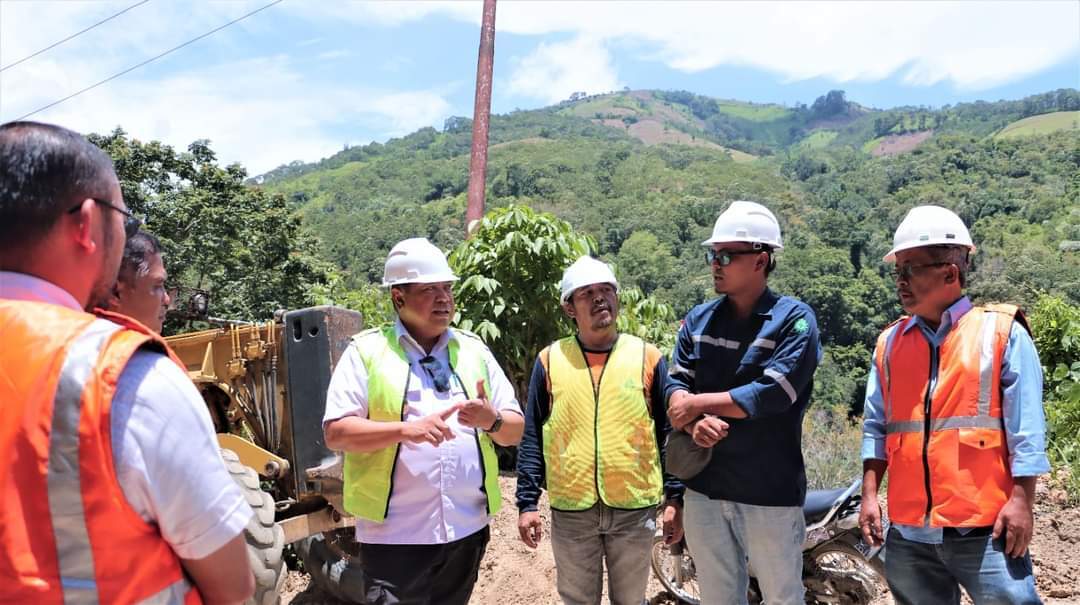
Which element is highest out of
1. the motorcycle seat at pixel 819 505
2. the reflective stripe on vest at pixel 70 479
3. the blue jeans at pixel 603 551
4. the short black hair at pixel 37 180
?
the short black hair at pixel 37 180

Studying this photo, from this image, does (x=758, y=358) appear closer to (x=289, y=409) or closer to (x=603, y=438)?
(x=603, y=438)

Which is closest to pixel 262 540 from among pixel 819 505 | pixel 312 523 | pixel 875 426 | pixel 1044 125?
pixel 312 523

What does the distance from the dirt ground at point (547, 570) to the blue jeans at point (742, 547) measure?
6.72 ft

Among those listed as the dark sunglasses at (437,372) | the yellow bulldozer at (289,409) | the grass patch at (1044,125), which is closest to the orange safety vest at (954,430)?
the dark sunglasses at (437,372)

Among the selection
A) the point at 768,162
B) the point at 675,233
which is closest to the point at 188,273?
the point at 675,233

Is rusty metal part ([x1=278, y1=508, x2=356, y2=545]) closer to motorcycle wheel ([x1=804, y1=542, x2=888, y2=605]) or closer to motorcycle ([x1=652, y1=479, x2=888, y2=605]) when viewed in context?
motorcycle ([x1=652, y1=479, x2=888, y2=605])

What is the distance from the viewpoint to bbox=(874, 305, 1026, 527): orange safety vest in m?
2.81

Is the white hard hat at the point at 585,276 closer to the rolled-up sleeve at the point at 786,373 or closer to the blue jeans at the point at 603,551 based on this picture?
the rolled-up sleeve at the point at 786,373

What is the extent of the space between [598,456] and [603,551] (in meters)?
0.44

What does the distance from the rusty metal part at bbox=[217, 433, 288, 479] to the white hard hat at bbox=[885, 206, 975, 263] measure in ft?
11.9

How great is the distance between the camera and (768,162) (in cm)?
14688

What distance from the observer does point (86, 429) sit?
1.26 metres

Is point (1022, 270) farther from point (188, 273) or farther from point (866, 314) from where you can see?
point (188, 273)

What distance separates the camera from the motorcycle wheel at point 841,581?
4.85m
